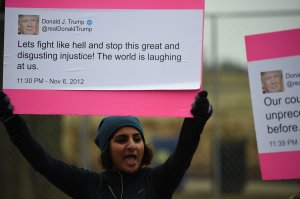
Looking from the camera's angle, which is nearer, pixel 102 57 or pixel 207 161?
pixel 102 57

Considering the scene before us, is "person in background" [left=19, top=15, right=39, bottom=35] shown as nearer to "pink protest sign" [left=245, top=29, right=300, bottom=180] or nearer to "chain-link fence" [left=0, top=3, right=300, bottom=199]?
"pink protest sign" [left=245, top=29, right=300, bottom=180]

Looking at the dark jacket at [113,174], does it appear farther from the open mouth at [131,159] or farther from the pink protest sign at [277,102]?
the pink protest sign at [277,102]

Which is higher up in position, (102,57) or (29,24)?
(29,24)

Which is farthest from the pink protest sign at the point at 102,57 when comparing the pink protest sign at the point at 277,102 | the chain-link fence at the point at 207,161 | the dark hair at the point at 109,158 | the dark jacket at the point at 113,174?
the chain-link fence at the point at 207,161

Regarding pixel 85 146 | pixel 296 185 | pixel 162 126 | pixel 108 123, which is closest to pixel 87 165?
pixel 85 146

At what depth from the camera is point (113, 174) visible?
3.29 meters

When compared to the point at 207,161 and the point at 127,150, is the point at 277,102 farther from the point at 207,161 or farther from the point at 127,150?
the point at 207,161

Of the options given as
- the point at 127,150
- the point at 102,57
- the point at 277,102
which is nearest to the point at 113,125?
the point at 127,150

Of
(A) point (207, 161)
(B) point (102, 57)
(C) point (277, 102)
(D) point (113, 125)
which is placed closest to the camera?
(B) point (102, 57)

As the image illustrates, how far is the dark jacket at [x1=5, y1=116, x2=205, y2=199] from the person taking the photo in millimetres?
3051

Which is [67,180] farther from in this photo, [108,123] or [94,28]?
[94,28]

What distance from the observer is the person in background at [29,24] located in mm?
3250

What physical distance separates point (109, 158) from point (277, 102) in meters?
0.95

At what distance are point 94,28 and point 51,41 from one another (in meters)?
0.22
